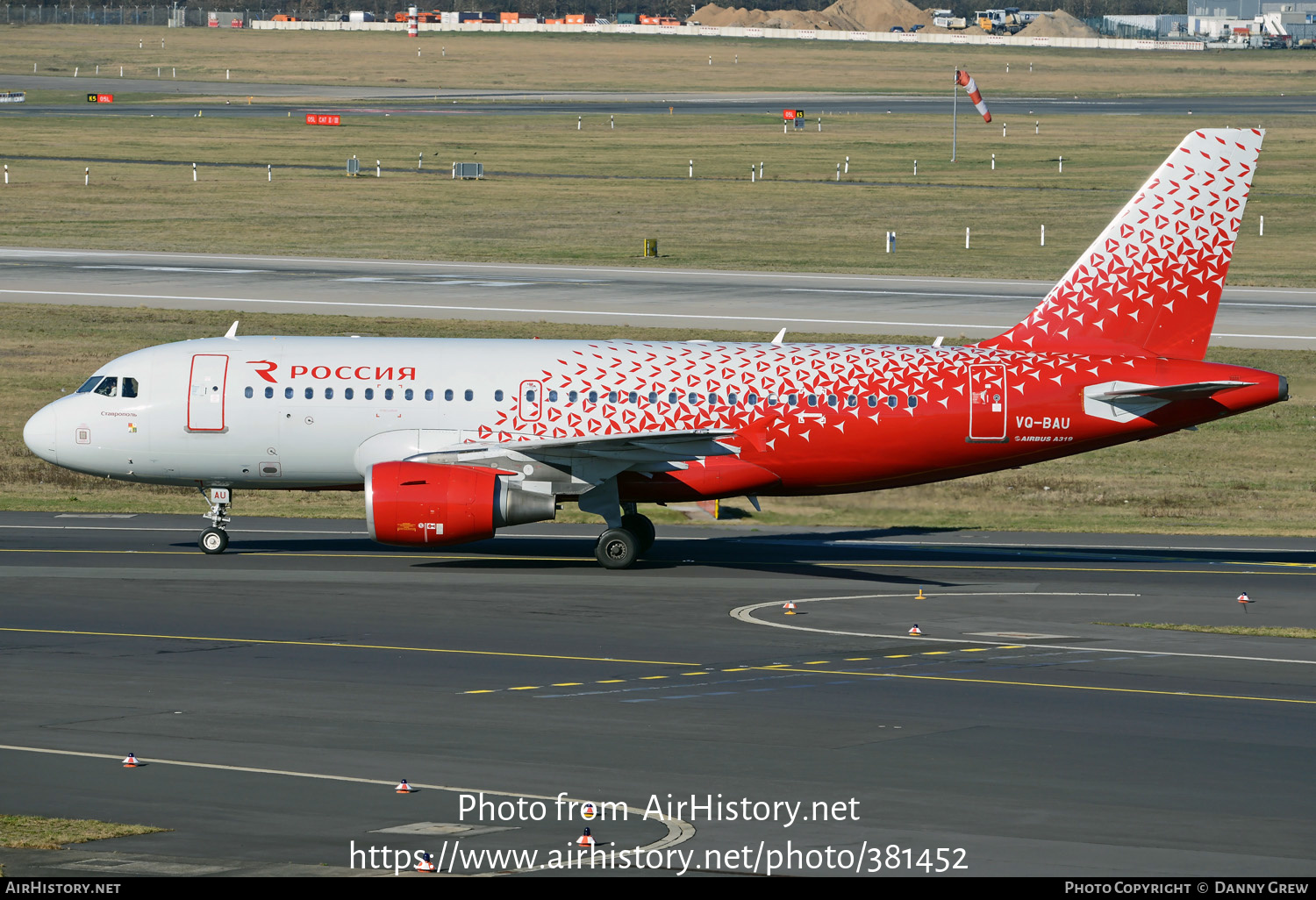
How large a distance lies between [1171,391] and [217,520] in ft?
73.6

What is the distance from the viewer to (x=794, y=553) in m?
45.9

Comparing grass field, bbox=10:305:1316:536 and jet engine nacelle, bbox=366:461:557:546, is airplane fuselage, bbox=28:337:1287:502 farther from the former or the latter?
grass field, bbox=10:305:1316:536

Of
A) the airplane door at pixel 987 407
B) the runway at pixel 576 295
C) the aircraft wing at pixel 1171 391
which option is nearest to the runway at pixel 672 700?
the airplane door at pixel 987 407

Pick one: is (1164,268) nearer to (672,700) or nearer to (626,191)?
(672,700)

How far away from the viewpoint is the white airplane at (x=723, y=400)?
41.9 m

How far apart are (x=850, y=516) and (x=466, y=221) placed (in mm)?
71048

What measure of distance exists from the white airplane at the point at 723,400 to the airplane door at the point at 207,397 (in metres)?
0.05

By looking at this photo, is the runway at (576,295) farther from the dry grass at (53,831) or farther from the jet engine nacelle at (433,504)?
the dry grass at (53,831)

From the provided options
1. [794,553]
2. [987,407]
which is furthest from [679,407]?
[987,407]

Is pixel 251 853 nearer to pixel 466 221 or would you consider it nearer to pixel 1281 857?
pixel 1281 857

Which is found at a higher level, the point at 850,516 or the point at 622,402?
the point at 622,402

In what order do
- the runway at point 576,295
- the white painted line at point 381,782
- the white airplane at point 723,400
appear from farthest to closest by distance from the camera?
the runway at point 576,295
the white airplane at point 723,400
the white painted line at point 381,782

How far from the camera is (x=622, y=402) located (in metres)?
42.1

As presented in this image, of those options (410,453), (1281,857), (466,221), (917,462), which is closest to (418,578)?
(410,453)
